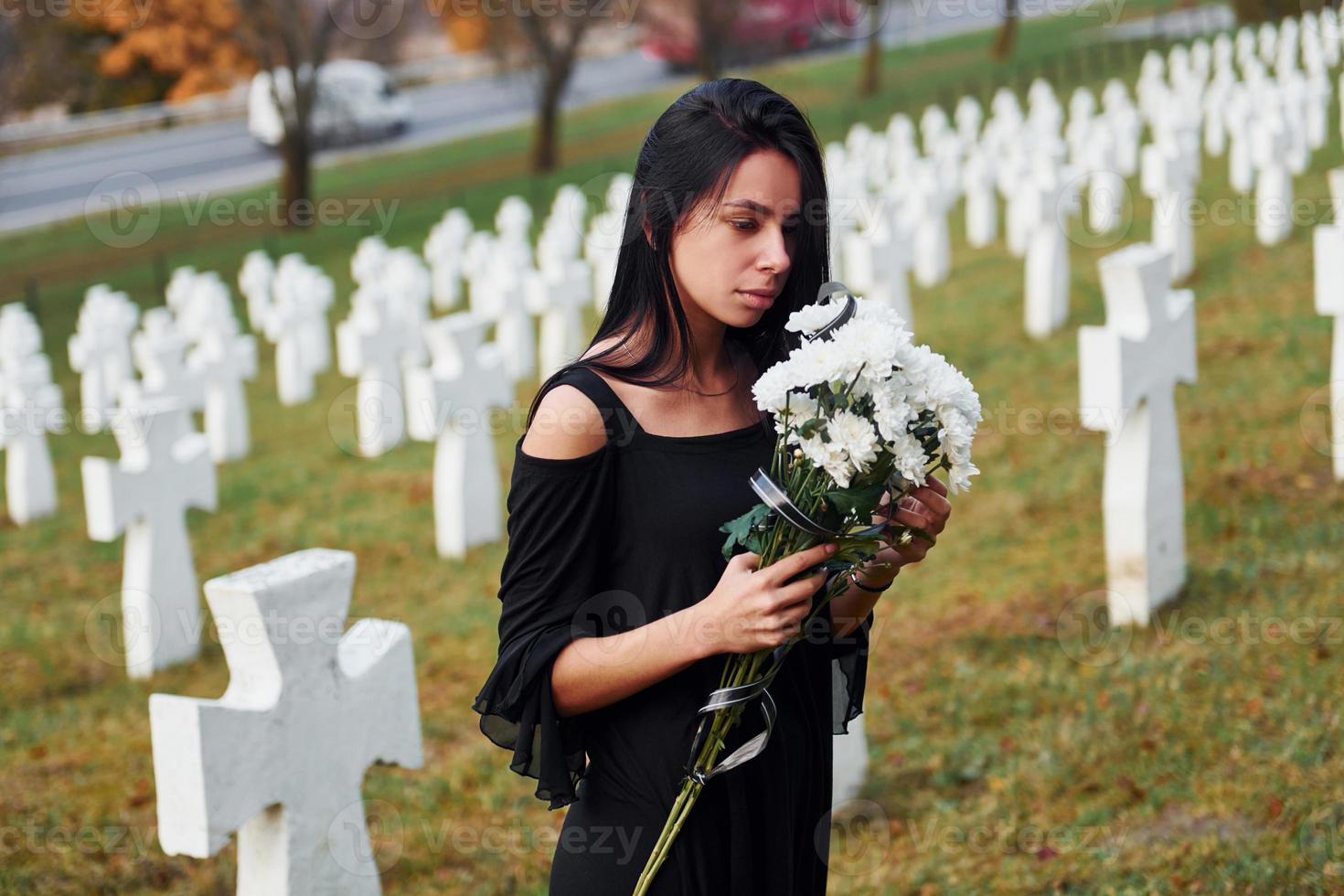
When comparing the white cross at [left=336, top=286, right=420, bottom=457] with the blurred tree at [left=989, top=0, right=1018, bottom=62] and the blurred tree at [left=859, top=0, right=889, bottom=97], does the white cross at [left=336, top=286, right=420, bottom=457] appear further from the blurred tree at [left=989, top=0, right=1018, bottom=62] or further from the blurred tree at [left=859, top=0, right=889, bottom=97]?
the blurred tree at [left=989, top=0, right=1018, bottom=62]

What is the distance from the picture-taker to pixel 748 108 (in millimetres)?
2449

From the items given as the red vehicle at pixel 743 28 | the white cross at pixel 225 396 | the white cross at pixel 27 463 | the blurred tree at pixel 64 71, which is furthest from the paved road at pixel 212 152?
the white cross at pixel 27 463

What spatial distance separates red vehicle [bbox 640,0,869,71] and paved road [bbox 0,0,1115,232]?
272cm

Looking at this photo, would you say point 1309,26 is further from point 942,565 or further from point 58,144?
point 58,144

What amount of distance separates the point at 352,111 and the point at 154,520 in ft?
88.2

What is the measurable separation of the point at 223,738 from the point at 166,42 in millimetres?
27628

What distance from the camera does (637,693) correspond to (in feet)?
8.27

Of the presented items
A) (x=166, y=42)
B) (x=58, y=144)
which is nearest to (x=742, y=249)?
(x=166, y=42)

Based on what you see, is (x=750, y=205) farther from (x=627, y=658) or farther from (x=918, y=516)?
(x=627, y=658)

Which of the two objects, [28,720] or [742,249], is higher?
[742,249]

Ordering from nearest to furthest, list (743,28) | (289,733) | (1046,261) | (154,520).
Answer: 1. (289,733)
2. (154,520)
3. (1046,261)
4. (743,28)

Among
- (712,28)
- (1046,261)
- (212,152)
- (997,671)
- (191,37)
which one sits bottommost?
(997,671)

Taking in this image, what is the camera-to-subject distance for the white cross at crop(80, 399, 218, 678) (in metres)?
7.18

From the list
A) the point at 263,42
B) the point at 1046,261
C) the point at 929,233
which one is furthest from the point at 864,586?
the point at 263,42
